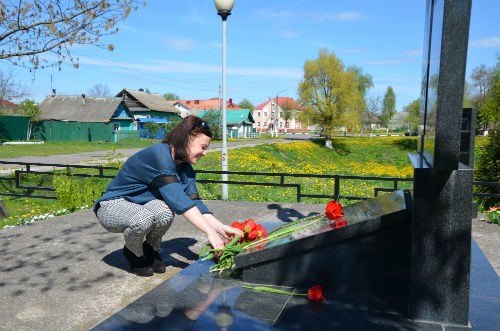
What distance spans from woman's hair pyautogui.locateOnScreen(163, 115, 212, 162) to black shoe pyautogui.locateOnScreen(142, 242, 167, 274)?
1095 millimetres

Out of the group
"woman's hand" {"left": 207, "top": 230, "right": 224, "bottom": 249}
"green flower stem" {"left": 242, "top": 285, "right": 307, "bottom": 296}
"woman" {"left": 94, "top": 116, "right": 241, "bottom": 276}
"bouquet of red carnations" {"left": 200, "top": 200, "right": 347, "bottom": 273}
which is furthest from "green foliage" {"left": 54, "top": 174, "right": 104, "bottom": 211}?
"green flower stem" {"left": 242, "top": 285, "right": 307, "bottom": 296}

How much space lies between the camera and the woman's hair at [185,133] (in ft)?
12.1

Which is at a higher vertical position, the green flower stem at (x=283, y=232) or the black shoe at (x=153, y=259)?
the green flower stem at (x=283, y=232)

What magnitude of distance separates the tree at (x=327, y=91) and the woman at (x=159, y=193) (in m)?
48.3

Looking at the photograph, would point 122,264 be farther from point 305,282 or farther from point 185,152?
point 305,282

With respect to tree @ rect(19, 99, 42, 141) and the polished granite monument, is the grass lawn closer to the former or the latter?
the polished granite monument

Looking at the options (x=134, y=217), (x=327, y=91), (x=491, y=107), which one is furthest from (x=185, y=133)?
(x=327, y=91)

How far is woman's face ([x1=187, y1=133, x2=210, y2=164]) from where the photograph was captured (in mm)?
3707

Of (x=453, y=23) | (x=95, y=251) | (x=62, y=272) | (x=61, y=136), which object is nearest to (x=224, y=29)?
(x=95, y=251)

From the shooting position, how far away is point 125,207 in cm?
384

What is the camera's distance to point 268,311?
10.3 feet

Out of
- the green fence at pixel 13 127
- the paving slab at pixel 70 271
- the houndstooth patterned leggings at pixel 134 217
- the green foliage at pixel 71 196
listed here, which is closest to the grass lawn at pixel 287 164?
the green foliage at pixel 71 196

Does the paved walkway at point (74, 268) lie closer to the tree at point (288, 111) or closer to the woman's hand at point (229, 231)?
the woman's hand at point (229, 231)

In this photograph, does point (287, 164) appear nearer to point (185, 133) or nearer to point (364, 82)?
point (185, 133)
